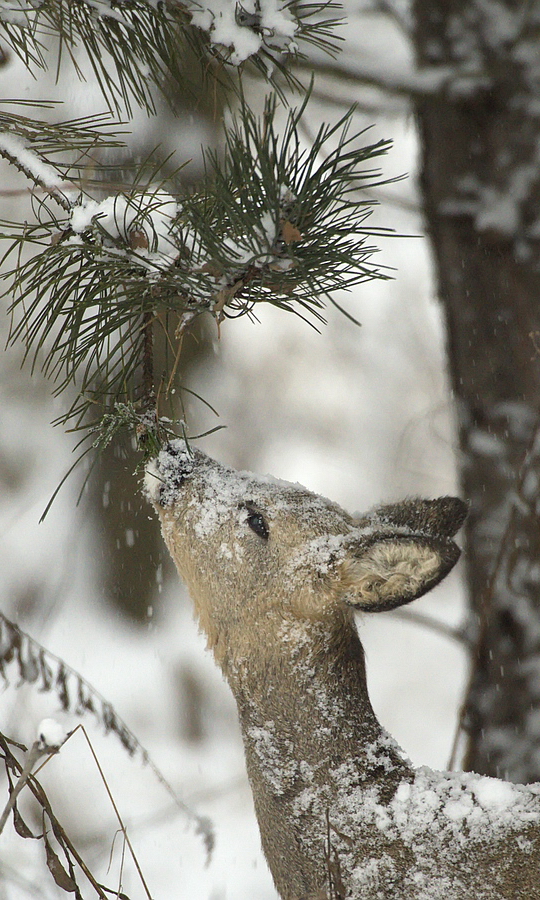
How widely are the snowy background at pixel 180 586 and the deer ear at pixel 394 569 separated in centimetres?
197

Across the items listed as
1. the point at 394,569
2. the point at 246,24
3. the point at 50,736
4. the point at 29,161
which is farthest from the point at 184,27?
the point at 50,736

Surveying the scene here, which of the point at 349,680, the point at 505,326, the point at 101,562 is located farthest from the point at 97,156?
the point at 101,562

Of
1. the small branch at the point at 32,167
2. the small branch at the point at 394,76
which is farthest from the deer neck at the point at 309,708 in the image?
the small branch at the point at 394,76

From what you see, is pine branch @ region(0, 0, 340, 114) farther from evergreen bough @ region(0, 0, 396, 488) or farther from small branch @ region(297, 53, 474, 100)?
small branch @ region(297, 53, 474, 100)

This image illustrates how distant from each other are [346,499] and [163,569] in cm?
112

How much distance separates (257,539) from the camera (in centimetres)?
185

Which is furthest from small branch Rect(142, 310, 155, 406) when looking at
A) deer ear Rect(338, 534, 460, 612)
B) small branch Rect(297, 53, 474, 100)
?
small branch Rect(297, 53, 474, 100)

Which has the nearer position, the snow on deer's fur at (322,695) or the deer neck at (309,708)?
the snow on deer's fur at (322,695)

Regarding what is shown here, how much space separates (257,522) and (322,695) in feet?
1.51

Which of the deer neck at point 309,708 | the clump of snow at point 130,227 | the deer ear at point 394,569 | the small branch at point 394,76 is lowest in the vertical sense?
the deer neck at point 309,708

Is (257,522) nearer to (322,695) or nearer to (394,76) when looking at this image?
(322,695)

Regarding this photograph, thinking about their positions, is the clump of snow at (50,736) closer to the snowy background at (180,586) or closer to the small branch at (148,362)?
the small branch at (148,362)

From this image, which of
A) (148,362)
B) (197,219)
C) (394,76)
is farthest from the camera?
(394,76)

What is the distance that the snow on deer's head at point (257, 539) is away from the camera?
1.80 m
